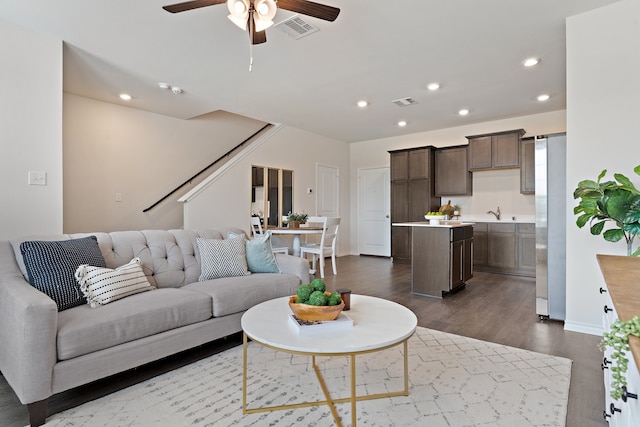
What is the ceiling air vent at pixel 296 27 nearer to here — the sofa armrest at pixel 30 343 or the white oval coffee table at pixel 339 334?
the white oval coffee table at pixel 339 334

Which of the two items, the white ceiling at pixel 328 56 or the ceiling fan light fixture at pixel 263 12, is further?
the white ceiling at pixel 328 56

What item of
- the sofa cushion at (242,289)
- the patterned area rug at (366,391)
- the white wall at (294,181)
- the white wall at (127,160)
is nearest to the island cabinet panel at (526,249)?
the patterned area rug at (366,391)

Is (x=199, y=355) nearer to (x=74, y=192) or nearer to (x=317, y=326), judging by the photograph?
(x=317, y=326)

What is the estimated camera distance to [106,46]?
3260 mm

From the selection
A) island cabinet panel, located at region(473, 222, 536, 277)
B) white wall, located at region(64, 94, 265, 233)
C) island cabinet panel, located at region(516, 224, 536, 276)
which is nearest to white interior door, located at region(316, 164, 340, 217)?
white wall, located at region(64, 94, 265, 233)

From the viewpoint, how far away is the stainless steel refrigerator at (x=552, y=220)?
3.15 meters

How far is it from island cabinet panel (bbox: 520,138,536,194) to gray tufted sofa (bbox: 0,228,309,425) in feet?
14.2

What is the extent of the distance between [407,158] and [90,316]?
5948 millimetres

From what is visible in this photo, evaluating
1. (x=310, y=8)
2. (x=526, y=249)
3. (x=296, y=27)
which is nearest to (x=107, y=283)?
(x=310, y=8)

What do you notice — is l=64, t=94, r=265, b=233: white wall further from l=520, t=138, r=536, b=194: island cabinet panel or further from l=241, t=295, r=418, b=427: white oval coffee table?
l=520, t=138, r=536, b=194: island cabinet panel

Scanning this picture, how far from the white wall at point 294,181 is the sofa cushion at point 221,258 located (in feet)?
7.60

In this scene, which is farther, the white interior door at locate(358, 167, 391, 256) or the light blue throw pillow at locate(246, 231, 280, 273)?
the white interior door at locate(358, 167, 391, 256)

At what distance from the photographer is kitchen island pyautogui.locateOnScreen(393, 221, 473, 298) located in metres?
3.99

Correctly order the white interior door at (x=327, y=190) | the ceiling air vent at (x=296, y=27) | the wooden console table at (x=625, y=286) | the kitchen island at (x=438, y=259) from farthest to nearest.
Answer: the white interior door at (x=327, y=190), the kitchen island at (x=438, y=259), the ceiling air vent at (x=296, y=27), the wooden console table at (x=625, y=286)
